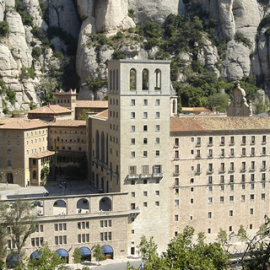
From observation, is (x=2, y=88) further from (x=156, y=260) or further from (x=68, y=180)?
(x=156, y=260)

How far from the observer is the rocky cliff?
128625 mm

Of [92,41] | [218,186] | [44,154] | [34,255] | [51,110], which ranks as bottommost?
[34,255]

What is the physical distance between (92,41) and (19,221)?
86.2m

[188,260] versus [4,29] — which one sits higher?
[4,29]

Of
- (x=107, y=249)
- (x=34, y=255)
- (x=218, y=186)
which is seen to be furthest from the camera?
(x=218, y=186)

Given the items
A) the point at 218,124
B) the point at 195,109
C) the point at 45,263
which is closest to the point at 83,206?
the point at 218,124

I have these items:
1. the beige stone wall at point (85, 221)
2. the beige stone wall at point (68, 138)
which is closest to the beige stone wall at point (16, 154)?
the beige stone wall at point (68, 138)

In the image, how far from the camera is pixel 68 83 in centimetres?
14188

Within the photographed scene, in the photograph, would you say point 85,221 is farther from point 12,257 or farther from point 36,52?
point 36,52

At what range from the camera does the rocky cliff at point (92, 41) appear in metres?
129

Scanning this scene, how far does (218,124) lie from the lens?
7338 centimetres

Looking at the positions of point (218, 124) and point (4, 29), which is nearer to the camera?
point (218, 124)

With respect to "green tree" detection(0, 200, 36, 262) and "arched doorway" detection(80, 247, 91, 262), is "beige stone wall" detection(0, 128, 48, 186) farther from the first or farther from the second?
"arched doorway" detection(80, 247, 91, 262)

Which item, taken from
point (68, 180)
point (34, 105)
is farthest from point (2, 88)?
point (68, 180)
